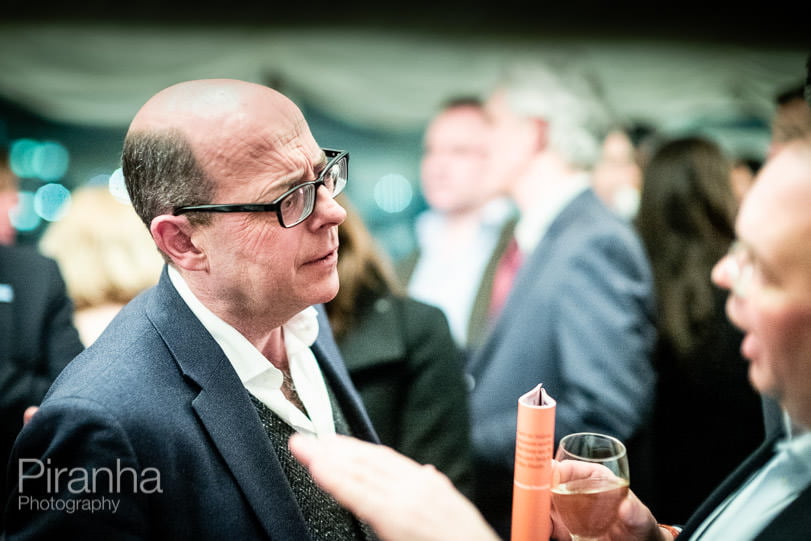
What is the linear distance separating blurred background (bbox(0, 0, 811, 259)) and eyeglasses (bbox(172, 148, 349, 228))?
131 inches

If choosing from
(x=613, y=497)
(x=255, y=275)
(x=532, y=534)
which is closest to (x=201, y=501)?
(x=255, y=275)

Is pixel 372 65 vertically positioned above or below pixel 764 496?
→ above

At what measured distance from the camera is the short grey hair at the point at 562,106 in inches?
92.8

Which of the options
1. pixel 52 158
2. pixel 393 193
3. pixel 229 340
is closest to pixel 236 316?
pixel 229 340

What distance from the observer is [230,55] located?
468 cm

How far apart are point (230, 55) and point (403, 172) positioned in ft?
5.37

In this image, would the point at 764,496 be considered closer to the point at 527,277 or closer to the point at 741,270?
the point at 741,270

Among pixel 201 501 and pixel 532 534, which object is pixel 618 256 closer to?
pixel 532 534

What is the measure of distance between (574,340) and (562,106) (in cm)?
92

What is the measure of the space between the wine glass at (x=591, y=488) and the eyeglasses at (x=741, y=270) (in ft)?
1.03

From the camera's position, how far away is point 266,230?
3.42 ft

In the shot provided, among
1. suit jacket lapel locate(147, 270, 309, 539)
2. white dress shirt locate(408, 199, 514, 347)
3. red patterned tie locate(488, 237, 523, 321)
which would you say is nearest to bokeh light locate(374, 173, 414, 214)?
white dress shirt locate(408, 199, 514, 347)

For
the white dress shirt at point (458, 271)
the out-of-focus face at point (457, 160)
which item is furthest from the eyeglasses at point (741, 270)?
the out-of-focus face at point (457, 160)
